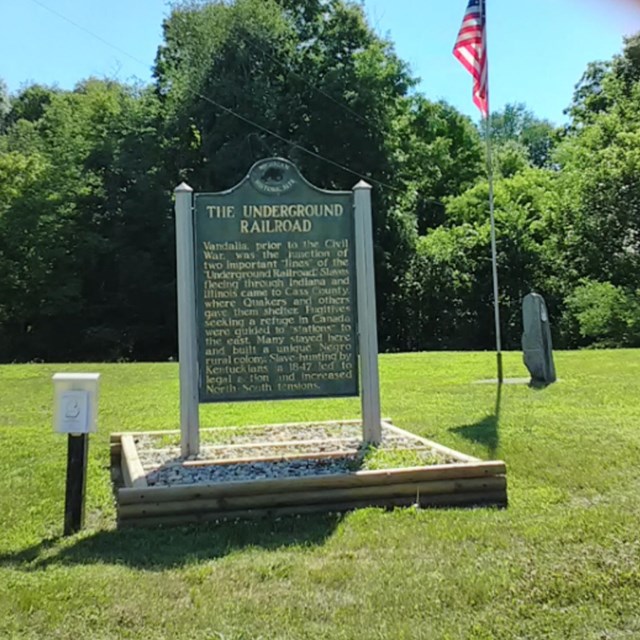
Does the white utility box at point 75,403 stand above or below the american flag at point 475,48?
below

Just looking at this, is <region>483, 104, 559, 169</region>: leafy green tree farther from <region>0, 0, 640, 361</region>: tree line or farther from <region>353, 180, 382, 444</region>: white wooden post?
<region>353, 180, 382, 444</region>: white wooden post

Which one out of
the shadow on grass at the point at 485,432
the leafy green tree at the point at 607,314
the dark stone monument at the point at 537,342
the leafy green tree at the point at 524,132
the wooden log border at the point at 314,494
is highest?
the leafy green tree at the point at 524,132

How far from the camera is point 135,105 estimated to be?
30609mm

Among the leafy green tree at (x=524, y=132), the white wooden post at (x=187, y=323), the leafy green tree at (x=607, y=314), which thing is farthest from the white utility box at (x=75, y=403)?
the leafy green tree at (x=524, y=132)

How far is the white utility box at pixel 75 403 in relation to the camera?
4.76 m

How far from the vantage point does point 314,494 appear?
5.02 metres

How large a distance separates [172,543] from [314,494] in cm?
100

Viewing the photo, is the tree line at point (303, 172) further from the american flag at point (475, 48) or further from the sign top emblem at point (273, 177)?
the sign top emblem at point (273, 177)

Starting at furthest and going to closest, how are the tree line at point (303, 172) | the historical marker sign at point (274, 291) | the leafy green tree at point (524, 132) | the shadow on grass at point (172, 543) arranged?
the leafy green tree at point (524, 132) < the tree line at point (303, 172) < the historical marker sign at point (274, 291) < the shadow on grass at point (172, 543)

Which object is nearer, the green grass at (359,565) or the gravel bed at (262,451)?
the green grass at (359,565)

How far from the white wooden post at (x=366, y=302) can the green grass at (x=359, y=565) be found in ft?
3.85

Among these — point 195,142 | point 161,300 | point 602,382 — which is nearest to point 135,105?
point 195,142

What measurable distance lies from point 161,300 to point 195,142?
20.8 ft

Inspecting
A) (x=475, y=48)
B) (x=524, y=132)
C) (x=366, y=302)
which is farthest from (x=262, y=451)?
(x=524, y=132)
